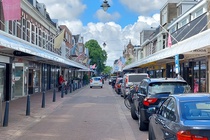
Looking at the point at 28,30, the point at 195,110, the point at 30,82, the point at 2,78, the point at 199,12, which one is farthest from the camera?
the point at 28,30

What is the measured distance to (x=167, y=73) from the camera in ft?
101

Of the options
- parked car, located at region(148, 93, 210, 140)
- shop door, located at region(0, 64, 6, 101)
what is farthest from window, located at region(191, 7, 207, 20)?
parked car, located at region(148, 93, 210, 140)

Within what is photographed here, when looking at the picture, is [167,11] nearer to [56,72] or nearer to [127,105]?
[56,72]

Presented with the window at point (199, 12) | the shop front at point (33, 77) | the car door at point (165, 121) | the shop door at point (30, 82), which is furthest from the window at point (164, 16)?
the car door at point (165, 121)

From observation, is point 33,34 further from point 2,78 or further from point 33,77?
point 2,78

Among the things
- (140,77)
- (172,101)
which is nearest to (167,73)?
(140,77)

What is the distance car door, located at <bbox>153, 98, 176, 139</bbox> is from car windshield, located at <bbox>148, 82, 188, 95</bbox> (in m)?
3.48

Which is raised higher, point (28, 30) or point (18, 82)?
point (28, 30)

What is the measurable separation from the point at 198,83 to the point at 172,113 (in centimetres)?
1641

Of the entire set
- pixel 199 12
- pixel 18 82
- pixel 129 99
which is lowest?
pixel 129 99

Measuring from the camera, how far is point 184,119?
16.4 ft

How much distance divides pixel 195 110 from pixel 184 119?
0.40 meters

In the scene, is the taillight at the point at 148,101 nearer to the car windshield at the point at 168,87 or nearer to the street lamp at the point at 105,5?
the car windshield at the point at 168,87

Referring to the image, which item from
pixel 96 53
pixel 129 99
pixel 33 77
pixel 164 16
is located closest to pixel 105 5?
pixel 129 99
